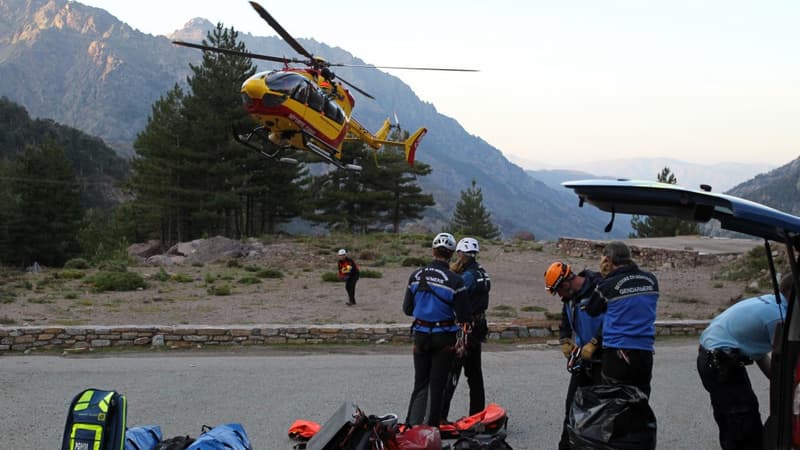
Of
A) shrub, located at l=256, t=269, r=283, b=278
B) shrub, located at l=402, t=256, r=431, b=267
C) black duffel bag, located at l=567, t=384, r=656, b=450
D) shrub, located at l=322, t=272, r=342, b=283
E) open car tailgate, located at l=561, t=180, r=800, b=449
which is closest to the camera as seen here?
open car tailgate, located at l=561, t=180, r=800, b=449

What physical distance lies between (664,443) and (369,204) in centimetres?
4909

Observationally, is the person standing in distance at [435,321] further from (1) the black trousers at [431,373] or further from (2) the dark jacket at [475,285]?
(2) the dark jacket at [475,285]

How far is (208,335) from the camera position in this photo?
38.3 feet

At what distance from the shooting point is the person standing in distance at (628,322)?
5.04 meters

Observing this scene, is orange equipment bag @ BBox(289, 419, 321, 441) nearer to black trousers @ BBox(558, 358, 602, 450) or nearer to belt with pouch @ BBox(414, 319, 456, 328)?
belt with pouch @ BBox(414, 319, 456, 328)

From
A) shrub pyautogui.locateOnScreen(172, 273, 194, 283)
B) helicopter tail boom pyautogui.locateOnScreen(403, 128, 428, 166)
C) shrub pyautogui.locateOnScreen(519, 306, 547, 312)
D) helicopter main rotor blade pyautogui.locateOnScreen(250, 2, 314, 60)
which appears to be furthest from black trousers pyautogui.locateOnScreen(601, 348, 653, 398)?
shrub pyautogui.locateOnScreen(172, 273, 194, 283)

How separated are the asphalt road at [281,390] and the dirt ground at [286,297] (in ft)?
11.7

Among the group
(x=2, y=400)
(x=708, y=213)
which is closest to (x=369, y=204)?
(x=2, y=400)

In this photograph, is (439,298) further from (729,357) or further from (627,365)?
(729,357)

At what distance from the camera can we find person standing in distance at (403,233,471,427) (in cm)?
595

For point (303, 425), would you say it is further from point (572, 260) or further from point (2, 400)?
point (572, 260)

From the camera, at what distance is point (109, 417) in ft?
14.3

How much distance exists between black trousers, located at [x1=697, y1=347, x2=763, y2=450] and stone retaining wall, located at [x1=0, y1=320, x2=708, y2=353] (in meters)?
7.42

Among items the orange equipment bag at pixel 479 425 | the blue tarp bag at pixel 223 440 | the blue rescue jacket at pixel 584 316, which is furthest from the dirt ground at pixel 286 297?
the blue tarp bag at pixel 223 440
